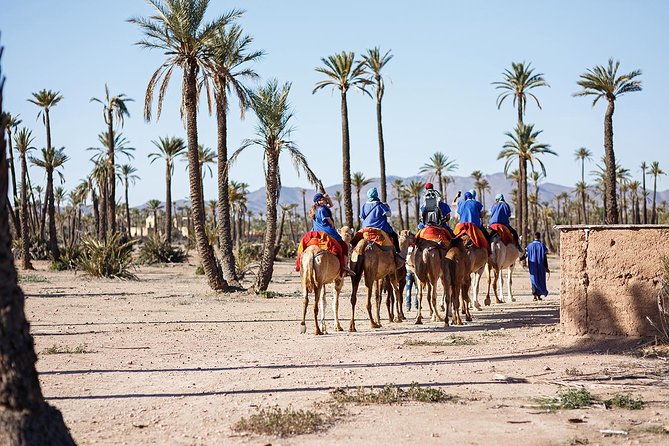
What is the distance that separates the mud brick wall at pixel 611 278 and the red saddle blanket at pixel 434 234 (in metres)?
3.65

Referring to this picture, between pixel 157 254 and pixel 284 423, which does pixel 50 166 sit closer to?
pixel 157 254

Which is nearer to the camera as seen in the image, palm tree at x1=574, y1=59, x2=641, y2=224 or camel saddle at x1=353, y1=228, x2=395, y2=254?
camel saddle at x1=353, y1=228, x2=395, y2=254

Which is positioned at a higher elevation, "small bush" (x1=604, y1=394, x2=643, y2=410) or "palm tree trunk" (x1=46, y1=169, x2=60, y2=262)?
"palm tree trunk" (x1=46, y1=169, x2=60, y2=262)

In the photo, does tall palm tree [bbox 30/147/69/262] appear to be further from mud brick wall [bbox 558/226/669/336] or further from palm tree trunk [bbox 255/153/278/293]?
mud brick wall [bbox 558/226/669/336]

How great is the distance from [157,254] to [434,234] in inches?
1168

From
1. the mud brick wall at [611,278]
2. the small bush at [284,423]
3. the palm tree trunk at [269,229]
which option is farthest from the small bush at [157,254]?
the small bush at [284,423]

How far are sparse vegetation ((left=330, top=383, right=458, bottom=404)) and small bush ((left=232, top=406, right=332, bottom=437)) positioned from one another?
80 cm

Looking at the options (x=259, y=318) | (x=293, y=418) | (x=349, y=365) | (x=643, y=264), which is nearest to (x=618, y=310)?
(x=643, y=264)

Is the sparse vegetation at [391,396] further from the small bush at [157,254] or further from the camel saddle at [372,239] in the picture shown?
the small bush at [157,254]

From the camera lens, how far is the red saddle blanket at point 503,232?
2122 cm

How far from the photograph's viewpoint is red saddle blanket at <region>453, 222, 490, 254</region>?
18.3m

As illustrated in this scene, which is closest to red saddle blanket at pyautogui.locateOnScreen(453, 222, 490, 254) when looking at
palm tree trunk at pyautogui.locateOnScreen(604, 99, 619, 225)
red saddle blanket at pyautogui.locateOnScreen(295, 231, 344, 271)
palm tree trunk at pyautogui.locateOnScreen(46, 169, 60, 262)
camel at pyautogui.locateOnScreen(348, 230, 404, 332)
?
camel at pyautogui.locateOnScreen(348, 230, 404, 332)

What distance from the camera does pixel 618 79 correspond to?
1652 inches

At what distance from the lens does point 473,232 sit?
18.4 meters
